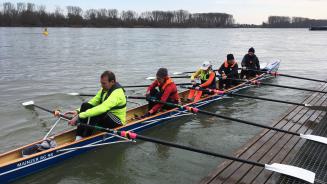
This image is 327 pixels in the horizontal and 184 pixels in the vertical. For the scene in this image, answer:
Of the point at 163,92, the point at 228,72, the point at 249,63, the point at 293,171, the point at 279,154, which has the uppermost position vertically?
the point at 249,63

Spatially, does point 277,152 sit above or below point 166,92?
below

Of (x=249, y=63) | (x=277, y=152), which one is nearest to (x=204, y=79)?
(x=249, y=63)

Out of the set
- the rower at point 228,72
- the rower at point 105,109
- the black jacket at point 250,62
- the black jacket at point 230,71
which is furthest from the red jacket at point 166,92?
the black jacket at point 250,62

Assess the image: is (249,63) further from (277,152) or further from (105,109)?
(105,109)

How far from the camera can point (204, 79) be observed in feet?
37.8

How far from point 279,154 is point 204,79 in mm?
5237

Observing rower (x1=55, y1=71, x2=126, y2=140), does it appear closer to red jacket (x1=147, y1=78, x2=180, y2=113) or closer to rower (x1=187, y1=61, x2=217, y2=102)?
red jacket (x1=147, y1=78, x2=180, y2=113)

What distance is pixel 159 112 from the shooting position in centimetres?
944

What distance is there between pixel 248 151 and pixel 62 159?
3.73 meters

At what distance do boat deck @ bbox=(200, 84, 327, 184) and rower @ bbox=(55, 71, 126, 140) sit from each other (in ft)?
8.16

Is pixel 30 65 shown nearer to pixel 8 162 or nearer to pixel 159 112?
pixel 159 112

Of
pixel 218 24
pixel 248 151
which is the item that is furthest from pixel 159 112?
pixel 218 24

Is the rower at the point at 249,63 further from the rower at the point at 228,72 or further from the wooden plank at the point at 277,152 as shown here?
the wooden plank at the point at 277,152

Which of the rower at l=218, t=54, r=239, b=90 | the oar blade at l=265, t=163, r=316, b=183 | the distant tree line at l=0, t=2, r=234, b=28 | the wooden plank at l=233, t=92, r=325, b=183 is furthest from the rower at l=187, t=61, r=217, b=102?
the distant tree line at l=0, t=2, r=234, b=28
